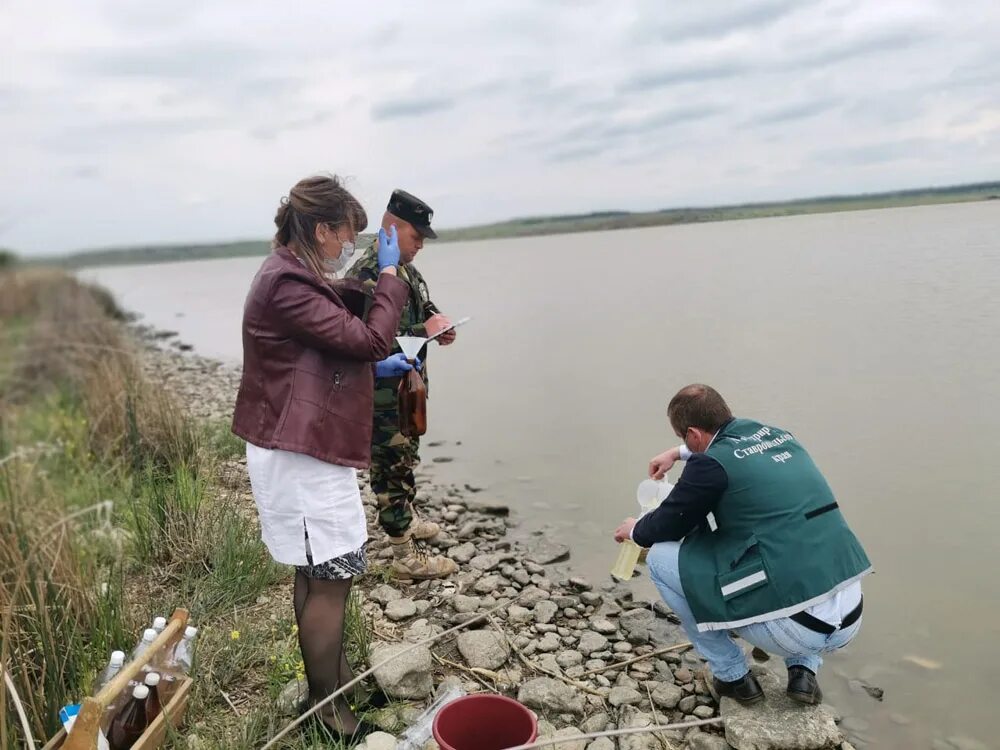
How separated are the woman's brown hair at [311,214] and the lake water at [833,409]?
0.67 meters

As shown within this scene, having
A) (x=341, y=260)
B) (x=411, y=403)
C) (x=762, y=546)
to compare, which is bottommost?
(x=762, y=546)

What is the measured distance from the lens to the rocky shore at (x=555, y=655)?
9.22 feet

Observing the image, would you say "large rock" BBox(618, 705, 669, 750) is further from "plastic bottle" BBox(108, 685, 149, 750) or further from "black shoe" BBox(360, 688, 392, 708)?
"plastic bottle" BBox(108, 685, 149, 750)

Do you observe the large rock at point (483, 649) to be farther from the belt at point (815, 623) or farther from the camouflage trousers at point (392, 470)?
the belt at point (815, 623)

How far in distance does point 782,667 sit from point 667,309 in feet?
41.6

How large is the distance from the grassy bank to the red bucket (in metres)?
0.48

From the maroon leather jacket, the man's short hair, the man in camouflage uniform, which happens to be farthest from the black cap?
the man's short hair

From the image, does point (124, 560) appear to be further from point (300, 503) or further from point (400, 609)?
point (300, 503)

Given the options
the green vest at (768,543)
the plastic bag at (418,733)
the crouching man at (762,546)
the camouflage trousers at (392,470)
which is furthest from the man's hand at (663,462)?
the plastic bag at (418,733)

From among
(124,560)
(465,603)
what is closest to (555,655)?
(465,603)

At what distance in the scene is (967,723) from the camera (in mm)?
3270

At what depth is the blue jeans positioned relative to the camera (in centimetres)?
269

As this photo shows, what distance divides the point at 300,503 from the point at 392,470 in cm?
160

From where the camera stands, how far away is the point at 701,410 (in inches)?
114
